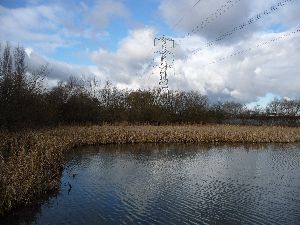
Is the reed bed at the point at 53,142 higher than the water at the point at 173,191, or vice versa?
the reed bed at the point at 53,142

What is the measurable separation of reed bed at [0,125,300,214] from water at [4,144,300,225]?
0.44 meters

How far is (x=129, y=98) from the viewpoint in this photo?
138ft

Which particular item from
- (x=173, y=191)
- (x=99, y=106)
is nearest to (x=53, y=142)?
(x=173, y=191)

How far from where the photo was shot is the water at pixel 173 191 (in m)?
9.10

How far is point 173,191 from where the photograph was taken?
38.7 ft

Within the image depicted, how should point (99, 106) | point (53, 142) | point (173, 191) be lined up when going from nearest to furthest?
point (173, 191) < point (53, 142) < point (99, 106)

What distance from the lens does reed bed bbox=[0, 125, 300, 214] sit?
9.53 m

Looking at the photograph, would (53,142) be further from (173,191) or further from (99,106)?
(99,106)

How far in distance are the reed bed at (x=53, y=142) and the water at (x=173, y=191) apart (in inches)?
17.4

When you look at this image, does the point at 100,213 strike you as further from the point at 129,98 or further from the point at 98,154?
Result: the point at 129,98

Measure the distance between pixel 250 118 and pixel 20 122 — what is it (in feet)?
93.2

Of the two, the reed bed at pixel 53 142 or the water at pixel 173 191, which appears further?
the reed bed at pixel 53 142

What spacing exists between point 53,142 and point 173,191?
24.8 feet

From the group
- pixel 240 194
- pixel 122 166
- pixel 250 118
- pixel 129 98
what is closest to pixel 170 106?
pixel 129 98
